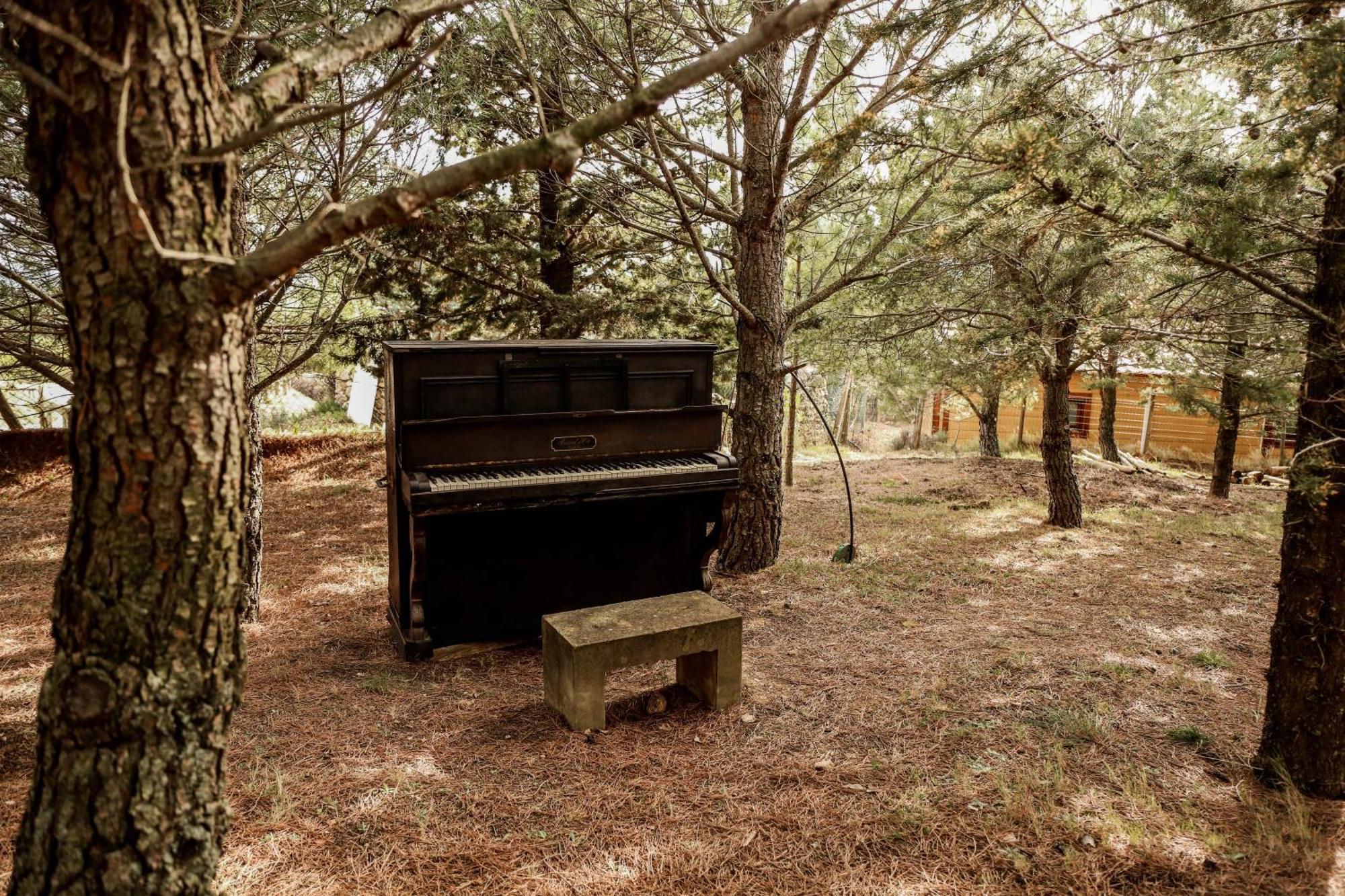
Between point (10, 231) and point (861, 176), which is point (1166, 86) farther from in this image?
point (10, 231)

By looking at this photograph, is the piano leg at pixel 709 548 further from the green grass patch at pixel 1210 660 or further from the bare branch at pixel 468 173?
the bare branch at pixel 468 173

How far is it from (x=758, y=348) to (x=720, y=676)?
3377 millimetres

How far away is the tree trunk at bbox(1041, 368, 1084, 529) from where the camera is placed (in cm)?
930

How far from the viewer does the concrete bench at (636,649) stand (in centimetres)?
386

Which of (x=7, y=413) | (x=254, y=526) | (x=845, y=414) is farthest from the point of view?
(x=845, y=414)

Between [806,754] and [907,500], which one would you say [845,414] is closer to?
[907,500]

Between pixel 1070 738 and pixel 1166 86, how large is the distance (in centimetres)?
814

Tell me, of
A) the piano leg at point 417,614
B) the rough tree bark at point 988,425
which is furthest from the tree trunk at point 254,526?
the rough tree bark at point 988,425

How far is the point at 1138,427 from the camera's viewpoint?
1867 cm

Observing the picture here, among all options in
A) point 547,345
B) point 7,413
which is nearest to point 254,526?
point 547,345

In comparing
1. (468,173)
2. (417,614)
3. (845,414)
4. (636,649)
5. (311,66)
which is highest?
(311,66)

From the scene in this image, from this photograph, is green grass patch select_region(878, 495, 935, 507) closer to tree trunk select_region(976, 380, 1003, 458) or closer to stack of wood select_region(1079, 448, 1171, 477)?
tree trunk select_region(976, 380, 1003, 458)

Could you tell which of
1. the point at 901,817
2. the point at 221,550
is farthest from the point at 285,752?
the point at 901,817

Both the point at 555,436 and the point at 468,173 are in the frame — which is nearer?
the point at 468,173
